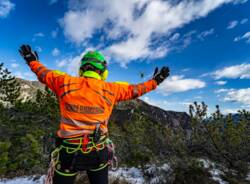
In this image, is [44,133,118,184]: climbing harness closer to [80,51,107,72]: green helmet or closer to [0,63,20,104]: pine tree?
[80,51,107,72]: green helmet

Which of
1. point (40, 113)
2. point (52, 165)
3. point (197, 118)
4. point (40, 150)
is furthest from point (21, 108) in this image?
point (52, 165)

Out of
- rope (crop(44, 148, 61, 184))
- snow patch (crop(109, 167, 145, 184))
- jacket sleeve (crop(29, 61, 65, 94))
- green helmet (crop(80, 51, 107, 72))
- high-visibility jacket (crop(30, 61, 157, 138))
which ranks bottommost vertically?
snow patch (crop(109, 167, 145, 184))

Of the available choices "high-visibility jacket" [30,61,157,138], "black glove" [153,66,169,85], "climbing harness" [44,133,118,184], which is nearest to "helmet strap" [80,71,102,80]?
"high-visibility jacket" [30,61,157,138]

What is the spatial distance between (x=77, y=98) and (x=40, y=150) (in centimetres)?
1071

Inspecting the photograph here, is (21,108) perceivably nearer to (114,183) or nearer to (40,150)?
(40,150)

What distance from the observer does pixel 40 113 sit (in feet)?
63.9

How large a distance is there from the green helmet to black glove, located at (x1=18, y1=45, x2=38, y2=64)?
0.66 m

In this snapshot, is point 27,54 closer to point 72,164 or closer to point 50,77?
point 50,77

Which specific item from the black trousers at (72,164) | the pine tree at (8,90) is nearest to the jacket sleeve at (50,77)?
the black trousers at (72,164)

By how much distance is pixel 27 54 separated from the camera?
3.03m

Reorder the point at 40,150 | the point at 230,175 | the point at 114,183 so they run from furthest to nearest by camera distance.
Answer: the point at 40,150 < the point at 230,175 < the point at 114,183

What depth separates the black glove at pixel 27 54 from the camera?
3016mm

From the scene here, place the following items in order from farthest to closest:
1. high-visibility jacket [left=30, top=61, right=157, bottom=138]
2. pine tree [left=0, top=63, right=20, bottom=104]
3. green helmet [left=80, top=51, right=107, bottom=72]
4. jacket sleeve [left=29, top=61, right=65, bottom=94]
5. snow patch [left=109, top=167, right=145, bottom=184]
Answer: pine tree [left=0, top=63, right=20, bottom=104]
snow patch [left=109, top=167, right=145, bottom=184]
green helmet [left=80, top=51, right=107, bottom=72]
jacket sleeve [left=29, top=61, right=65, bottom=94]
high-visibility jacket [left=30, top=61, right=157, bottom=138]

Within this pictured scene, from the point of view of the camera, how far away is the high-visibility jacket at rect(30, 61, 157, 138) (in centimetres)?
268
